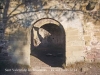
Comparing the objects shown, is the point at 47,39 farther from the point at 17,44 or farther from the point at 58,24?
the point at 17,44

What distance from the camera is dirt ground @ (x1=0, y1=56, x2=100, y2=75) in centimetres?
742

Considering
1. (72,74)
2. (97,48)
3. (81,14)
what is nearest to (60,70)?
(72,74)

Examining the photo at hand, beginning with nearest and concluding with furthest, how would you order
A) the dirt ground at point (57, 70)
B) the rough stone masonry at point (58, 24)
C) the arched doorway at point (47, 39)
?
the dirt ground at point (57, 70) → the rough stone masonry at point (58, 24) → the arched doorway at point (47, 39)

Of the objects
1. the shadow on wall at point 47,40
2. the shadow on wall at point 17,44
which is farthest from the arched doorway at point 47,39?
the shadow on wall at point 17,44

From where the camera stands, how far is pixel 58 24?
799 centimetres

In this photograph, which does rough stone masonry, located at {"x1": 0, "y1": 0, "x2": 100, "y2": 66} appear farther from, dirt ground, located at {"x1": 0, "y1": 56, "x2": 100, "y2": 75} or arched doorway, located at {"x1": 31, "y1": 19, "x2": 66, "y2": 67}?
arched doorway, located at {"x1": 31, "y1": 19, "x2": 66, "y2": 67}

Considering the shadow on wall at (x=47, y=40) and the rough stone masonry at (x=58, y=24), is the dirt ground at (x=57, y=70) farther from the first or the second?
the shadow on wall at (x=47, y=40)

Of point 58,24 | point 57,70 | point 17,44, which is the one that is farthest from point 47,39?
point 57,70

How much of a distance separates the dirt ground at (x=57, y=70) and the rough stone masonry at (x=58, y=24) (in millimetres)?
267

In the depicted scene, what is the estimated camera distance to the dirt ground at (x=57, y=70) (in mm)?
7418

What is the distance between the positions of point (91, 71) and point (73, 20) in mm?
2079

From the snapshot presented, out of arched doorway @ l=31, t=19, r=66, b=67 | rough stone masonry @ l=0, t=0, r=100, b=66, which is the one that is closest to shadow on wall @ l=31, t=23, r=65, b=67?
arched doorway @ l=31, t=19, r=66, b=67

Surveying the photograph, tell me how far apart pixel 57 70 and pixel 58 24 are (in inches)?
70.7

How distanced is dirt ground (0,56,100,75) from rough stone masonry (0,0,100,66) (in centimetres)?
27
